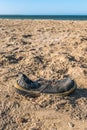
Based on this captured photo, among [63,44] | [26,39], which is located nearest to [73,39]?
[63,44]

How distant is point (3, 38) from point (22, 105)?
275 centimetres

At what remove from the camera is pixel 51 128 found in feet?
10.4

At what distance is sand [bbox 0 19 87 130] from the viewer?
3.29 metres

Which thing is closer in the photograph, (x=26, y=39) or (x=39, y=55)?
(x=39, y=55)

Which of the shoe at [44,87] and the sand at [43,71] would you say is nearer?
the sand at [43,71]

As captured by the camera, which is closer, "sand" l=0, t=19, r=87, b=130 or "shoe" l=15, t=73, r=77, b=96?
"sand" l=0, t=19, r=87, b=130

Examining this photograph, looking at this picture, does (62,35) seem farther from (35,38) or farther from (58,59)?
(58,59)

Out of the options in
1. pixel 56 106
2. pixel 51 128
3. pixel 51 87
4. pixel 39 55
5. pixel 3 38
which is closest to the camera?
pixel 51 128

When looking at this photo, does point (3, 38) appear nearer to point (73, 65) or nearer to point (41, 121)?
point (73, 65)

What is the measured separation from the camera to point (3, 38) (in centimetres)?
609

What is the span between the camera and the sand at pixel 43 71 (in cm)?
329

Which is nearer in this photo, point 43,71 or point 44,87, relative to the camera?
point 44,87

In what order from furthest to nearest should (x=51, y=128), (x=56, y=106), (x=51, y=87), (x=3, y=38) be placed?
(x=3, y=38) < (x=51, y=87) < (x=56, y=106) < (x=51, y=128)

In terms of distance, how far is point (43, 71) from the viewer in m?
4.44
